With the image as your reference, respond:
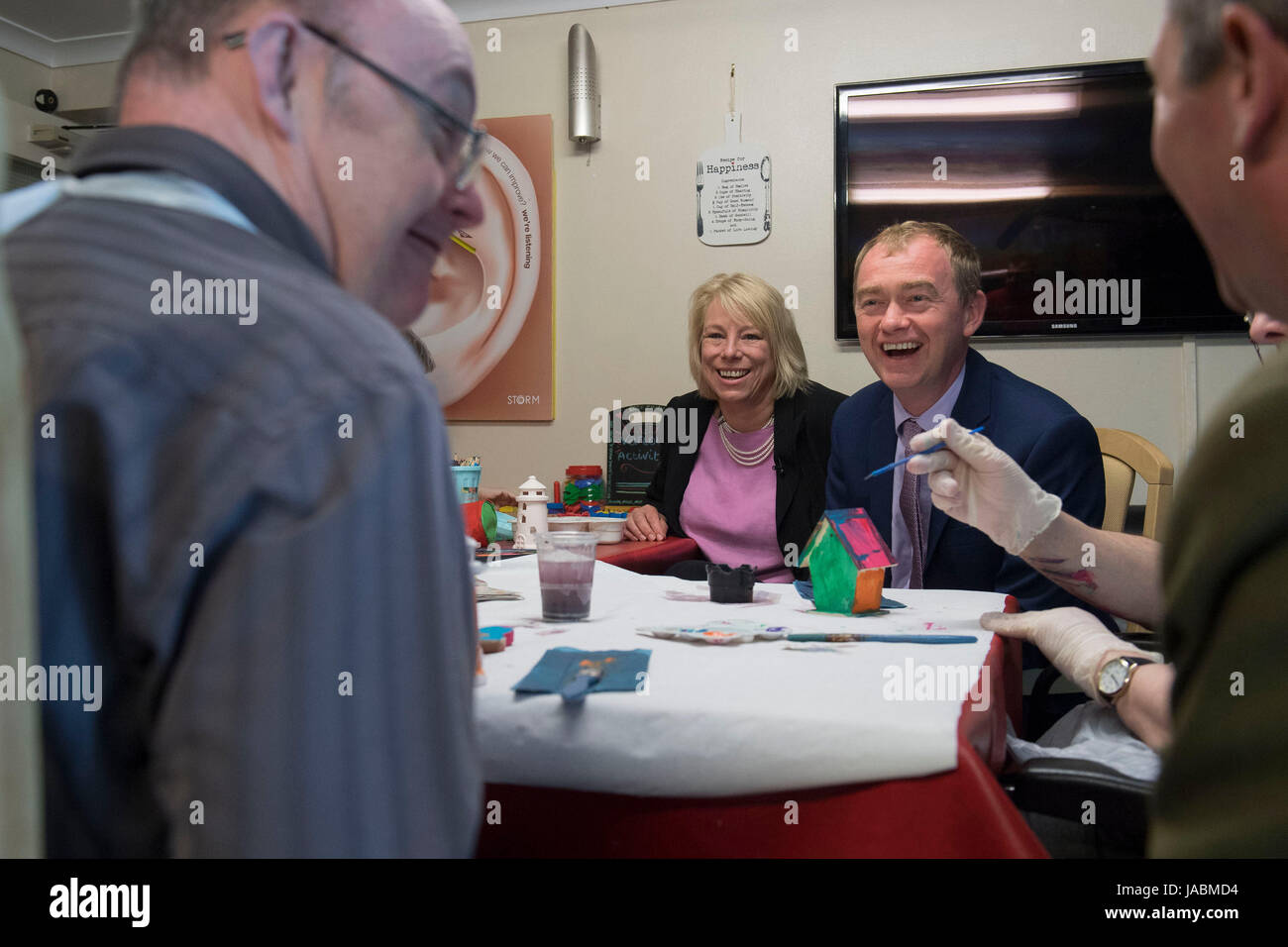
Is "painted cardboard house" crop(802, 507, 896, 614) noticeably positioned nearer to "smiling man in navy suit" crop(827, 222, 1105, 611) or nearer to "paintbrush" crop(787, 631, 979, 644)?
"paintbrush" crop(787, 631, 979, 644)

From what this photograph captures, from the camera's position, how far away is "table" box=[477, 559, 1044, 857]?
0.72 metres

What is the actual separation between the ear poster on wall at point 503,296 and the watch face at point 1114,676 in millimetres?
2451

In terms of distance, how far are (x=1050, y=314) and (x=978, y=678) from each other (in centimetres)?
231

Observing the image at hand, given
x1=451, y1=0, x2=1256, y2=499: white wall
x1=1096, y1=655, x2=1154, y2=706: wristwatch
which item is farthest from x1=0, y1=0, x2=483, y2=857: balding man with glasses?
x1=451, y1=0, x2=1256, y2=499: white wall

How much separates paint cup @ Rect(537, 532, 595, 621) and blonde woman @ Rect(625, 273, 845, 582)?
125cm

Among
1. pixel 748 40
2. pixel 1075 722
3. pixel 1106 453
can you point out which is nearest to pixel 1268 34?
pixel 1075 722

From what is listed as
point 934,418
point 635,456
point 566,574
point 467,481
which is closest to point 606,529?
point 467,481

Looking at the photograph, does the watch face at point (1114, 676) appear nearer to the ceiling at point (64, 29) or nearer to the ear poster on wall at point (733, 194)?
the ear poster on wall at point (733, 194)

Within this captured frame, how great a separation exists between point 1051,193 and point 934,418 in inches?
59.2

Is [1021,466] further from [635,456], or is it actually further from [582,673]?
[635,456]

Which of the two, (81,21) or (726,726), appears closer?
(726,726)

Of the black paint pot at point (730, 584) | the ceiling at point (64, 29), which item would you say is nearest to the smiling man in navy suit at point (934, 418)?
the black paint pot at point (730, 584)

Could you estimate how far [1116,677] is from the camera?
1115mm
